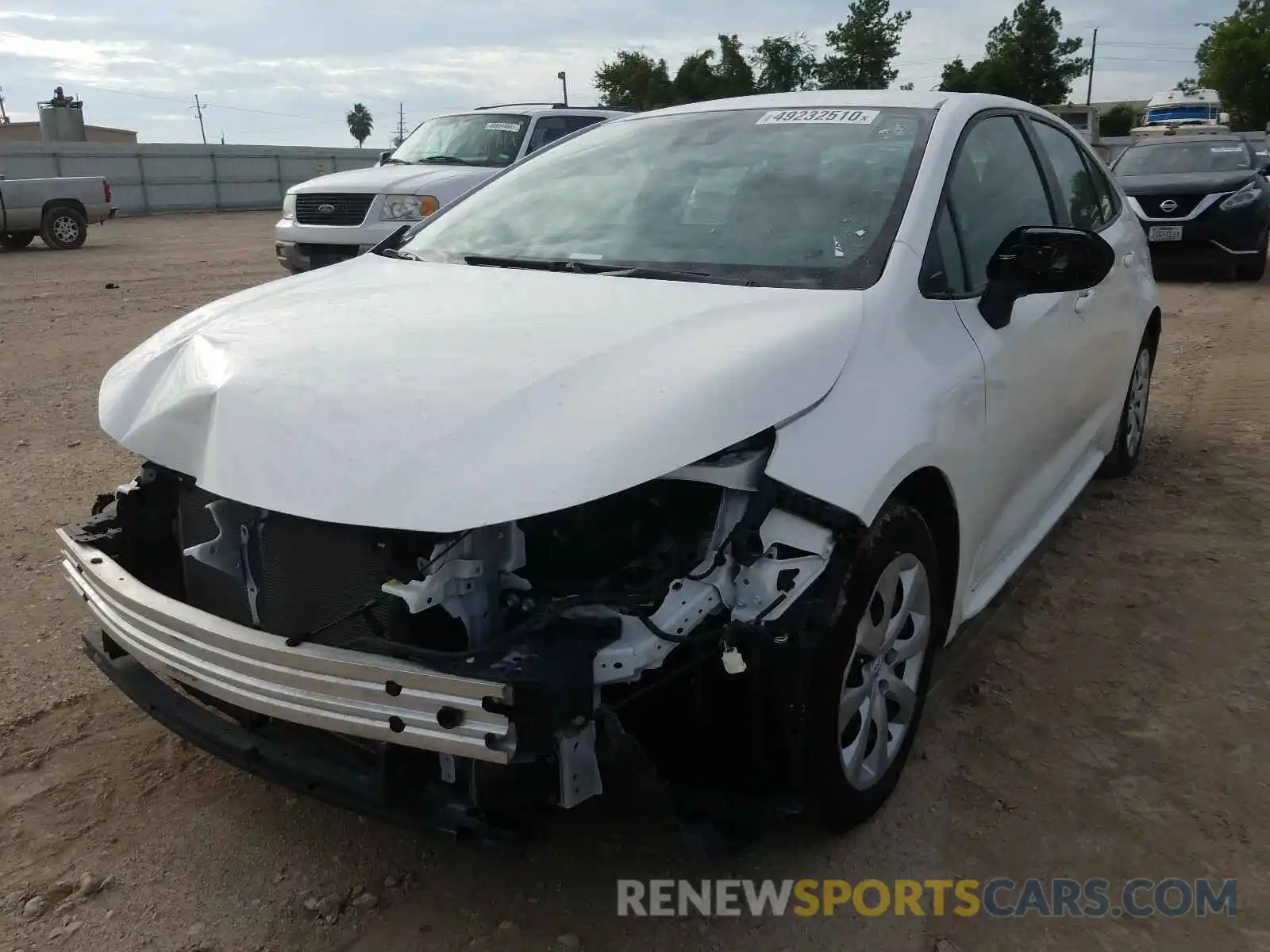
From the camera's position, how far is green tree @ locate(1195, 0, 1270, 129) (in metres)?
47.0

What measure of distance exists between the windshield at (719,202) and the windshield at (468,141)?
24.6ft

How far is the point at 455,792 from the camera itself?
7.14 ft

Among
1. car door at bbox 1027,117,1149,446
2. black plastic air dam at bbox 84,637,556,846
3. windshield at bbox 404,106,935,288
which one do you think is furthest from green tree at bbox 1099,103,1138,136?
black plastic air dam at bbox 84,637,556,846

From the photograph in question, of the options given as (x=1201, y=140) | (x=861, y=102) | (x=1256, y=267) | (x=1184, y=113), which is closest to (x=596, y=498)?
Answer: (x=861, y=102)

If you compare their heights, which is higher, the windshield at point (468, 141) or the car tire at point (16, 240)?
the windshield at point (468, 141)

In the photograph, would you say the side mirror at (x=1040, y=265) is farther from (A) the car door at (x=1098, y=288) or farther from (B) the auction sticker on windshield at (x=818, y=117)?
(A) the car door at (x=1098, y=288)

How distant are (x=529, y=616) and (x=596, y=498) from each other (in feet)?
1.12

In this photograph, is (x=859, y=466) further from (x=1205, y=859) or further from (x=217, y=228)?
(x=217, y=228)

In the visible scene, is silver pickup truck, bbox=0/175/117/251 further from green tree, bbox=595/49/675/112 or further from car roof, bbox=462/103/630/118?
green tree, bbox=595/49/675/112

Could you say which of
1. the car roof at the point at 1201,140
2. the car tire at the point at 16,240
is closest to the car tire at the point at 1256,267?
the car roof at the point at 1201,140

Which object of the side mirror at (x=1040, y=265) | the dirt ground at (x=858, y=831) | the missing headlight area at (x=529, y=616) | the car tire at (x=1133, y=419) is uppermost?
the side mirror at (x=1040, y=265)

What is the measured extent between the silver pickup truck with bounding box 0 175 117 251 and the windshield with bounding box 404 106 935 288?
16451 millimetres

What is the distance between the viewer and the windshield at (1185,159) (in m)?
13.2

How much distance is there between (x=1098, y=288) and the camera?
159 inches
